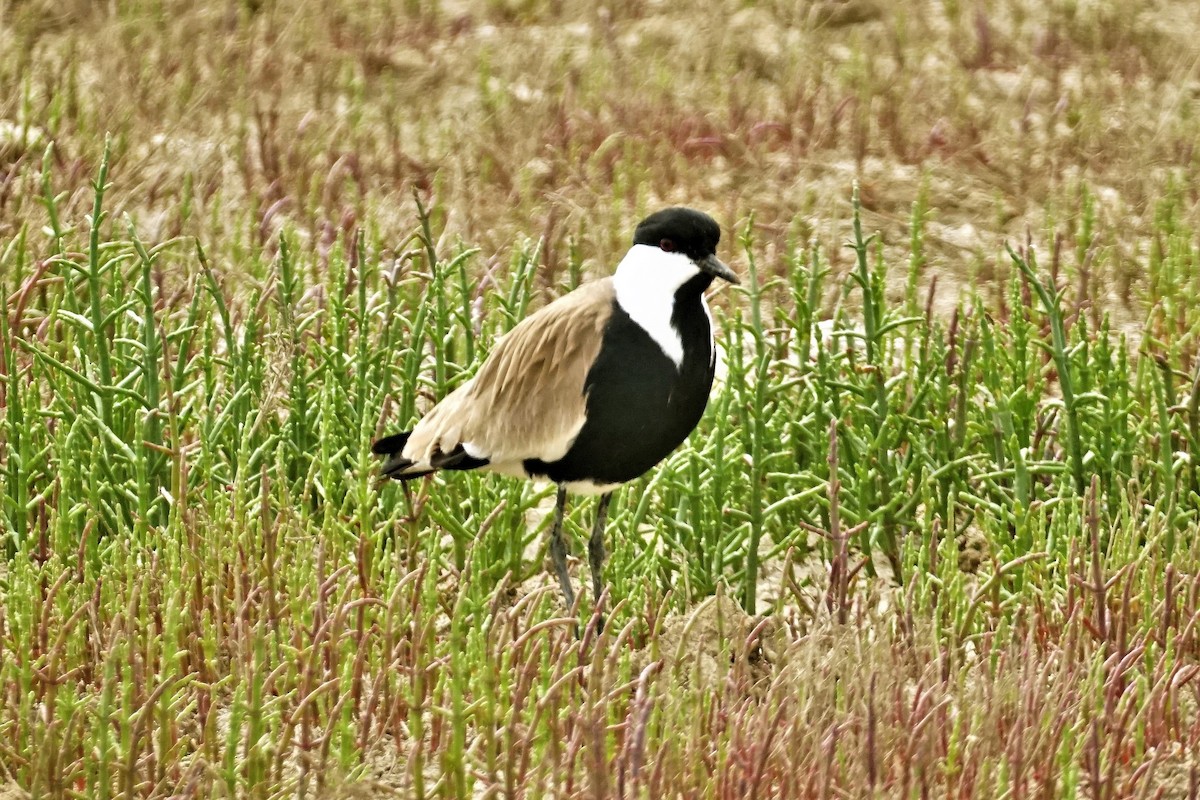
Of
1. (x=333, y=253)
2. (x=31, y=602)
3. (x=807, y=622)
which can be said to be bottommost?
(x=807, y=622)

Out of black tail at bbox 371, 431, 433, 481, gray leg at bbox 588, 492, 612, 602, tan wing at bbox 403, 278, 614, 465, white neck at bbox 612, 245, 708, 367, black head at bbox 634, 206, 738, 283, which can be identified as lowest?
gray leg at bbox 588, 492, 612, 602

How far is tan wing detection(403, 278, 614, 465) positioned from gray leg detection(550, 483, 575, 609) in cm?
19

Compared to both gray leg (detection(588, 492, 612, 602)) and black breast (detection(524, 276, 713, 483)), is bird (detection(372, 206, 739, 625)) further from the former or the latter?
gray leg (detection(588, 492, 612, 602))

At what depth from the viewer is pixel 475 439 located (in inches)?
134

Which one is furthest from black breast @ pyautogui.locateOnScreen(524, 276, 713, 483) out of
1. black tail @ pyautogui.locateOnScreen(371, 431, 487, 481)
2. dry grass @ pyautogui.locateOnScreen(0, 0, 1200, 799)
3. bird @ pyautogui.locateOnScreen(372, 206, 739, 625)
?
dry grass @ pyautogui.locateOnScreen(0, 0, 1200, 799)

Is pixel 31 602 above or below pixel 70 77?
below

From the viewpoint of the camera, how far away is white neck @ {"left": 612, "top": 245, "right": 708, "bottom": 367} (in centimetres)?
324

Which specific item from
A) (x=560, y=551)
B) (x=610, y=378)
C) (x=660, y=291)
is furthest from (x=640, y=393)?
(x=560, y=551)

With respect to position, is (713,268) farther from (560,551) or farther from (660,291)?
(560,551)

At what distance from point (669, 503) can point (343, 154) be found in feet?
10.4

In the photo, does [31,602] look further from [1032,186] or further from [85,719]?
[1032,186]

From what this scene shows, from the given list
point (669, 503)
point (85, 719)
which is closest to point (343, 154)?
point (669, 503)

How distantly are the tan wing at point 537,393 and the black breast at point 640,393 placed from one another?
36 millimetres

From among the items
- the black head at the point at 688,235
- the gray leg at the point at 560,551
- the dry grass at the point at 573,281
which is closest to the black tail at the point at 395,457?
the dry grass at the point at 573,281
